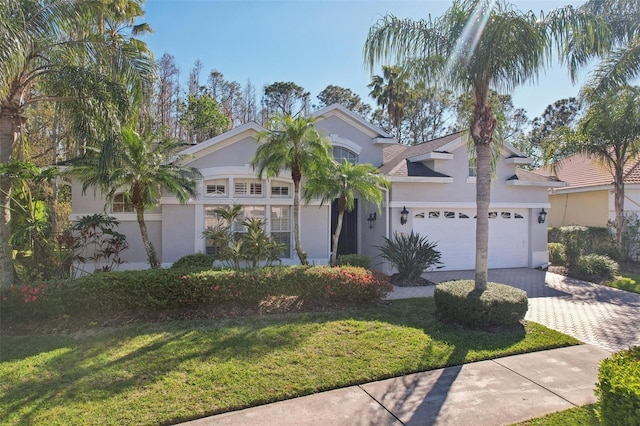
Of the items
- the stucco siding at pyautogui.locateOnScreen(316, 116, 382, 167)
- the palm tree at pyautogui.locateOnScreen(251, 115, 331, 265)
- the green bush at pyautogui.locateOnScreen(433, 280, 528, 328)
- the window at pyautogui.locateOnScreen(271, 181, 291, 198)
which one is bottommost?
the green bush at pyautogui.locateOnScreen(433, 280, 528, 328)

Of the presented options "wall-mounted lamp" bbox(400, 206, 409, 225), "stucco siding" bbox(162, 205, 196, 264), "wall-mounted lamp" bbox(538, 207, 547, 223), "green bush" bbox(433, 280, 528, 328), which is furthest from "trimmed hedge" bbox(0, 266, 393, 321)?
"wall-mounted lamp" bbox(538, 207, 547, 223)

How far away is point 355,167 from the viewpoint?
11.5m

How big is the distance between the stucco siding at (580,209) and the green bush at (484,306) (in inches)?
538

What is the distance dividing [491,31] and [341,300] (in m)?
6.70

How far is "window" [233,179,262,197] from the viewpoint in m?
13.4

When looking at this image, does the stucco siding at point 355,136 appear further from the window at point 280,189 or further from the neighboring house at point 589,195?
the neighboring house at point 589,195

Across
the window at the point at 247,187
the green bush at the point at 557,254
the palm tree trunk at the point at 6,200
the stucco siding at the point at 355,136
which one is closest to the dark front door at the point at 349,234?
the stucco siding at the point at 355,136

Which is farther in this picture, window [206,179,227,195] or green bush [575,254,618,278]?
green bush [575,254,618,278]

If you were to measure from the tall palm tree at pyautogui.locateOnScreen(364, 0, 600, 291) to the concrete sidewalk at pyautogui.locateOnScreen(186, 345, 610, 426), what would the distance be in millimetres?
2603

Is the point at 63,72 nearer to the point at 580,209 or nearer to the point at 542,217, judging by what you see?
the point at 542,217

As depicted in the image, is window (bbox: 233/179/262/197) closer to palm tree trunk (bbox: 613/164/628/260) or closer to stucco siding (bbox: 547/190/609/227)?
palm tree trunk (bbox: 613/164/628/260)

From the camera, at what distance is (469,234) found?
1516cm

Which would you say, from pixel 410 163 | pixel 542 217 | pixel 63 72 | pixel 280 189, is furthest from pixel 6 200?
pixel 542 217

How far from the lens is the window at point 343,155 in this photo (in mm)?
15961
